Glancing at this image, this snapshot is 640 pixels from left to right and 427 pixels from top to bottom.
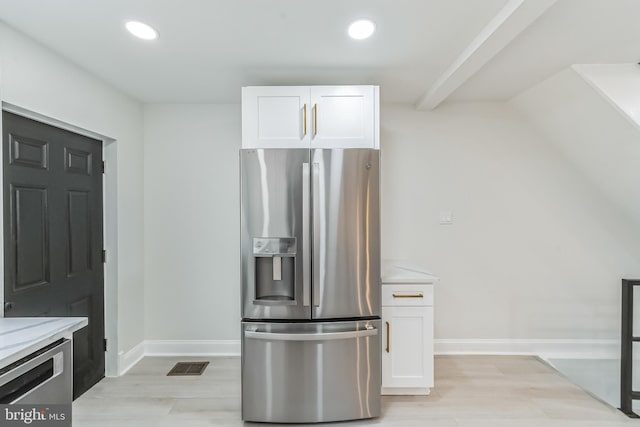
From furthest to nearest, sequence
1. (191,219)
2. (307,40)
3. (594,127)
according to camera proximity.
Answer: (191,219)
(594,127)
(307,40)

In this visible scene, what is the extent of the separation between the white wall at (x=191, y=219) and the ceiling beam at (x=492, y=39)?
1883 millimetres

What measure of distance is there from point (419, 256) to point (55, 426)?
2899 millimetres

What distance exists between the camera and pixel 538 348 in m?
3.43

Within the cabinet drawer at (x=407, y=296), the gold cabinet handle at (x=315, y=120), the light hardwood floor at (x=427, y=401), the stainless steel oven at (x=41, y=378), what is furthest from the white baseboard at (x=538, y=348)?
the stainless steel oven at (x=41, y=378)

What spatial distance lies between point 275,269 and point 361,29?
4.93ft

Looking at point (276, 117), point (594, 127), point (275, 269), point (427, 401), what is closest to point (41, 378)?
point (275, 269)

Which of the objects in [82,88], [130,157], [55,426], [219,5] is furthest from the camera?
[130,157]

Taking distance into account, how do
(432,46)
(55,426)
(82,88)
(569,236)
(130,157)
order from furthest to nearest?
(569,236)
(130,157)
(82,88)
(432,46)
(55,426)

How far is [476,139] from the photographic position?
3436mm

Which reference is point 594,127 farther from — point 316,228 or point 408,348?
point 316,228

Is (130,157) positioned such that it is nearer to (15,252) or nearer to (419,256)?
(15,252)

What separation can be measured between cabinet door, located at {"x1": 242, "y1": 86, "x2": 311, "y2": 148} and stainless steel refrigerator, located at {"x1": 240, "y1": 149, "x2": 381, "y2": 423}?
300mm

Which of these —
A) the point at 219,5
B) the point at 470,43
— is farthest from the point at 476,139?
the point at 219,5

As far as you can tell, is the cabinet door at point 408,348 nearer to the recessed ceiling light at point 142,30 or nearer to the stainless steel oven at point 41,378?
the stainless steel oven at point 41,378
